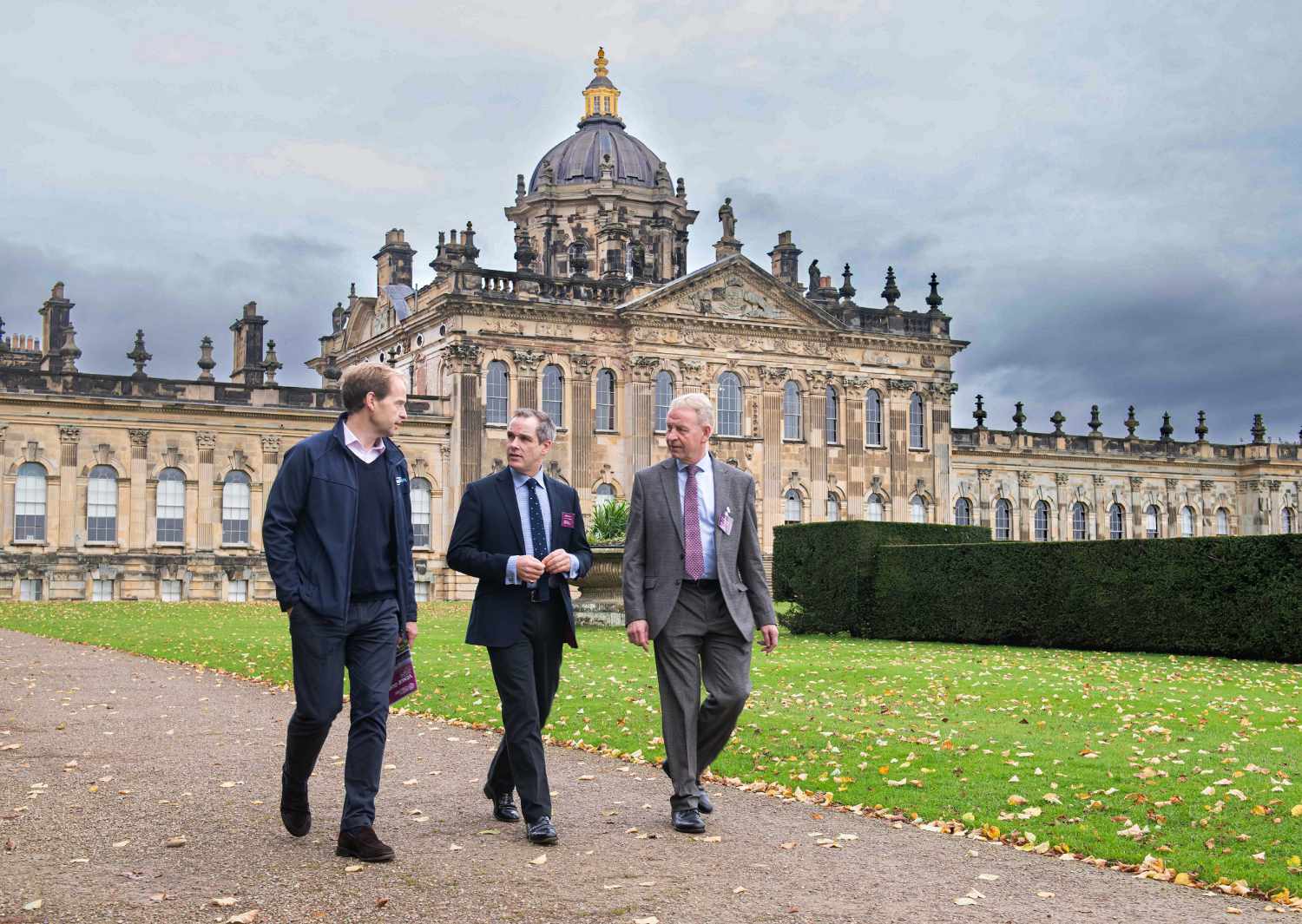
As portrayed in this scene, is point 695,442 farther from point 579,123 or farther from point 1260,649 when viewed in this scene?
point 579,123

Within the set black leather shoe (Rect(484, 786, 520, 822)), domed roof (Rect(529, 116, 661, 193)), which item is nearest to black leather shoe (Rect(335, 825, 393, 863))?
black leather shoe (Rect(484, 786, 520, 822))

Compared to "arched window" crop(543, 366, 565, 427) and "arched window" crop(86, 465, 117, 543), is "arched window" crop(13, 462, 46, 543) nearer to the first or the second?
"arched window" crop(86, 465, 117, 543)

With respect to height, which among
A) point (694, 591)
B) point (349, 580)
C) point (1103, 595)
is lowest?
point (1103, 595)

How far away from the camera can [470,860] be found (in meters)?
7.72

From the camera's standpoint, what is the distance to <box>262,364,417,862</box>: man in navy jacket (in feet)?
25.6

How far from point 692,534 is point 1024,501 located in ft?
180

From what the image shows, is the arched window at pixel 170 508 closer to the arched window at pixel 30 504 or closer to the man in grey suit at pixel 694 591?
the arched window at pixel 30 504

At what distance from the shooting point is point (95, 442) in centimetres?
4459

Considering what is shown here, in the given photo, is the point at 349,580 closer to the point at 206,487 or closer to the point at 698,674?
the point at 698,674

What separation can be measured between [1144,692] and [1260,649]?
6.42 meters

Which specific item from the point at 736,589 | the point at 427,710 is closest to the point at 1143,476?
the point at 427,710

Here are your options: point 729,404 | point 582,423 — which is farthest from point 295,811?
point 729,404

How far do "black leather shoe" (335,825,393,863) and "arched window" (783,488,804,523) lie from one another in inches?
1805

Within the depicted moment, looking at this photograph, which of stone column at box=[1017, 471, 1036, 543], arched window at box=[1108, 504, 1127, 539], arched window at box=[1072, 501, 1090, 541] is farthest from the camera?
arched window at box=[1108, 504, 1127, 539]
